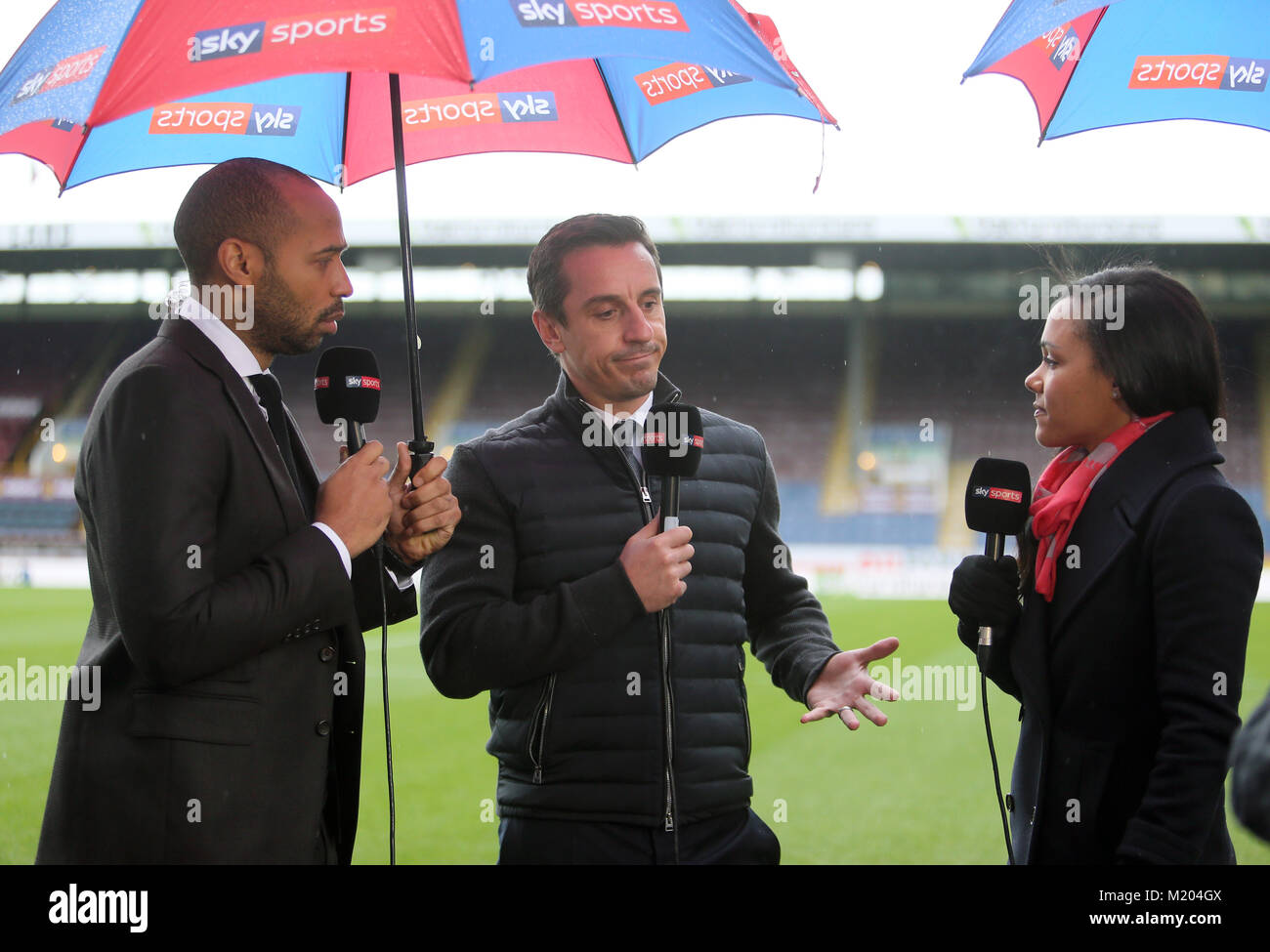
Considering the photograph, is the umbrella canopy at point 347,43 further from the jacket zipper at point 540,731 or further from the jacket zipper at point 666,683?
the jacket zipper at point 540,731

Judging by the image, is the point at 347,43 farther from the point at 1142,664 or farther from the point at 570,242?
the point at 1142,664

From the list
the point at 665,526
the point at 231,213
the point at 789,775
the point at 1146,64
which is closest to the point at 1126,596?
the point at 665,526

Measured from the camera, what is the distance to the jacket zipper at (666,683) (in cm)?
172

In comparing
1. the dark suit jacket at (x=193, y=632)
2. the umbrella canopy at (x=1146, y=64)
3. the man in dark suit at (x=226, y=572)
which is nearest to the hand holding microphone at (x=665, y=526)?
the man in dark suit at (x=226, y=572)

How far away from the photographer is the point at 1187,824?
1.51 meters

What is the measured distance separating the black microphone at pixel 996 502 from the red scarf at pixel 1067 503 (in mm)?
39

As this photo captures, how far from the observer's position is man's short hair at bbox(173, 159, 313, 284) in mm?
1662

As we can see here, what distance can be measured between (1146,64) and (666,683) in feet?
5.31

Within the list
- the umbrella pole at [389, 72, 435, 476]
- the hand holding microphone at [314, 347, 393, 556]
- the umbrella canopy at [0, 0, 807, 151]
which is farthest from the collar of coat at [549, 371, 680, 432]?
the umbrella canopy at [0, 0, 807, 151]

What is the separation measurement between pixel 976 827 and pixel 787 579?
11.4ft

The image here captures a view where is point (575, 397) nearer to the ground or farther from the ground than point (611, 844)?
farther from the ground

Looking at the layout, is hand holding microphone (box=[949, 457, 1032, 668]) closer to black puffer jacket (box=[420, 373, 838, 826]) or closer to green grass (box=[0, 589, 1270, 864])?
black puffer jacket (box=[420, 373, 838, 826])

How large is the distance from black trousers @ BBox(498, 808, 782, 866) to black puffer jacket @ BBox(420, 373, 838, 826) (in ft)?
0.08

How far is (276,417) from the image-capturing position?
1711 millimetres
